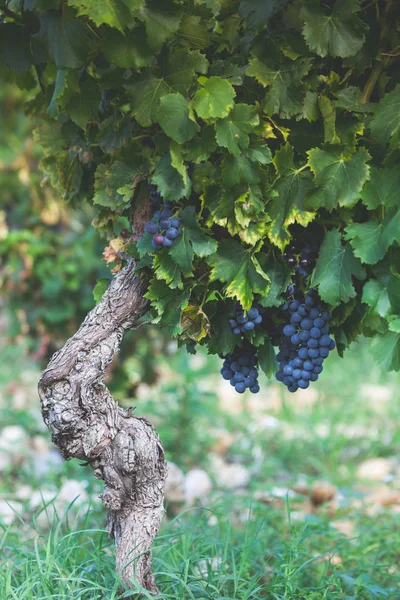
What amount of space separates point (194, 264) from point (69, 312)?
2286 mm

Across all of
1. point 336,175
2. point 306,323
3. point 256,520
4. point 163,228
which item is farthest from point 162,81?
point 256,520

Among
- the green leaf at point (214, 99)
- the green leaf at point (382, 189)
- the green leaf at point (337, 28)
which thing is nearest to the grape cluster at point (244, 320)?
the green leaf at point (382, 189)

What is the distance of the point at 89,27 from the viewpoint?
1578 mm

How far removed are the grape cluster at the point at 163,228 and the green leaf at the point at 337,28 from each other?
0.48m

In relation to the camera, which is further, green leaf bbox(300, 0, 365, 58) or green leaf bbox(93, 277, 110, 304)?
green leaf bbox(93, 277, 110, 304)

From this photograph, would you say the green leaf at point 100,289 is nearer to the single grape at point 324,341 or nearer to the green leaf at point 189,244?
the green leaf at point 189,244

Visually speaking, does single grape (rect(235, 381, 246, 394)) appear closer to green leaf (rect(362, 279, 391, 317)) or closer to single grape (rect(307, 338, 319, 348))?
single grape (rect(307, 338, 319, 348))

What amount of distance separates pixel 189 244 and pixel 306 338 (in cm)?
36

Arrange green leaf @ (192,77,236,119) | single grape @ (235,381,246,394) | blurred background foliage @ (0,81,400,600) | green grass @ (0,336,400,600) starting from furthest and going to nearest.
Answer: blurred background foliage @ (0,81,400,600) → green grass @ (0,336,400,600) → single grape @ (235,381,246,394) → green leaf @ (192,77,236,119)

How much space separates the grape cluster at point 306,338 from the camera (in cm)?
173

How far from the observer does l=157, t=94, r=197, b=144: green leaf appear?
1.52m

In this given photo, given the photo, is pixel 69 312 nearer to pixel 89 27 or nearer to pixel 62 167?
pixel 62 167

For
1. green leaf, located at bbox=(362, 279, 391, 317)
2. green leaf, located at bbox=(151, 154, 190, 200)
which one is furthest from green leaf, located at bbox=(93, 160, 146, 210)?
green leaf, located at bbox=(362, 279, 391, 317)

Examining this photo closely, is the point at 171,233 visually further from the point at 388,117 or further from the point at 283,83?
the point at 388,117
